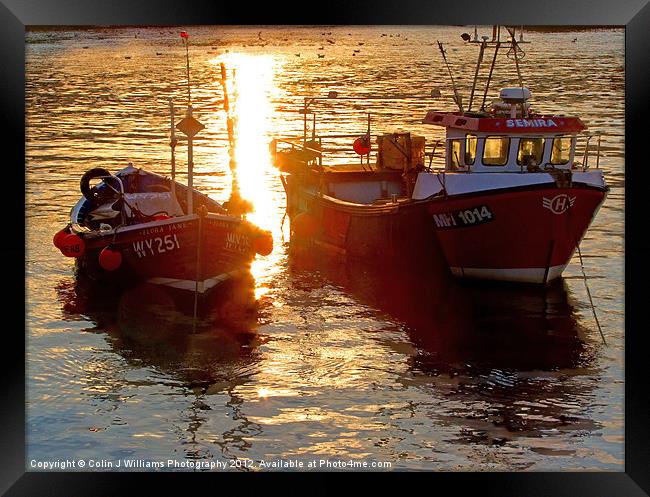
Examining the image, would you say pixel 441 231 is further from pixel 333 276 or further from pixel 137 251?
pixel 137 251

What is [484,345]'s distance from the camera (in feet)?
72.9

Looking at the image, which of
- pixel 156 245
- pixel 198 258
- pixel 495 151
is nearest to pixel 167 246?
pixel 156 245

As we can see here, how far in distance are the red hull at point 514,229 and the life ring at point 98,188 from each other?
8043 millimetres

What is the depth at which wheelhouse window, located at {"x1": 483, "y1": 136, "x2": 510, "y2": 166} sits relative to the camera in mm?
25953

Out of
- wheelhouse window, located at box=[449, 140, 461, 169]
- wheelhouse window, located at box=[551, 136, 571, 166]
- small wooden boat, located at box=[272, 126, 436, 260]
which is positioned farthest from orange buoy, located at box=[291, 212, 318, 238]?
wheelhouse window, located at box=[551, 136, 571, 166]

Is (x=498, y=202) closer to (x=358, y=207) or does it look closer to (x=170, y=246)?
(x=358, y=207)

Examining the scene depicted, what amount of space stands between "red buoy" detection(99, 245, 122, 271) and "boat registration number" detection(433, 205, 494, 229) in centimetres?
732

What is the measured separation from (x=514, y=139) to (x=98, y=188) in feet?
34.6

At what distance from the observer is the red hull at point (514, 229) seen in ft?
80.5

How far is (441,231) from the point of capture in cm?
2612

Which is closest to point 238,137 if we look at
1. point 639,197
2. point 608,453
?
point 608,453

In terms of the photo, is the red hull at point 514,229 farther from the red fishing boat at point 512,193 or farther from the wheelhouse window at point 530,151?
the wheelhouse window at point 530,151

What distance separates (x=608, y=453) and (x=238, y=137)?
37.6 m

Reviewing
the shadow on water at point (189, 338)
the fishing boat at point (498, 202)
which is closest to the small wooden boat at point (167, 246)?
the shadow on water at point (189, 338)
